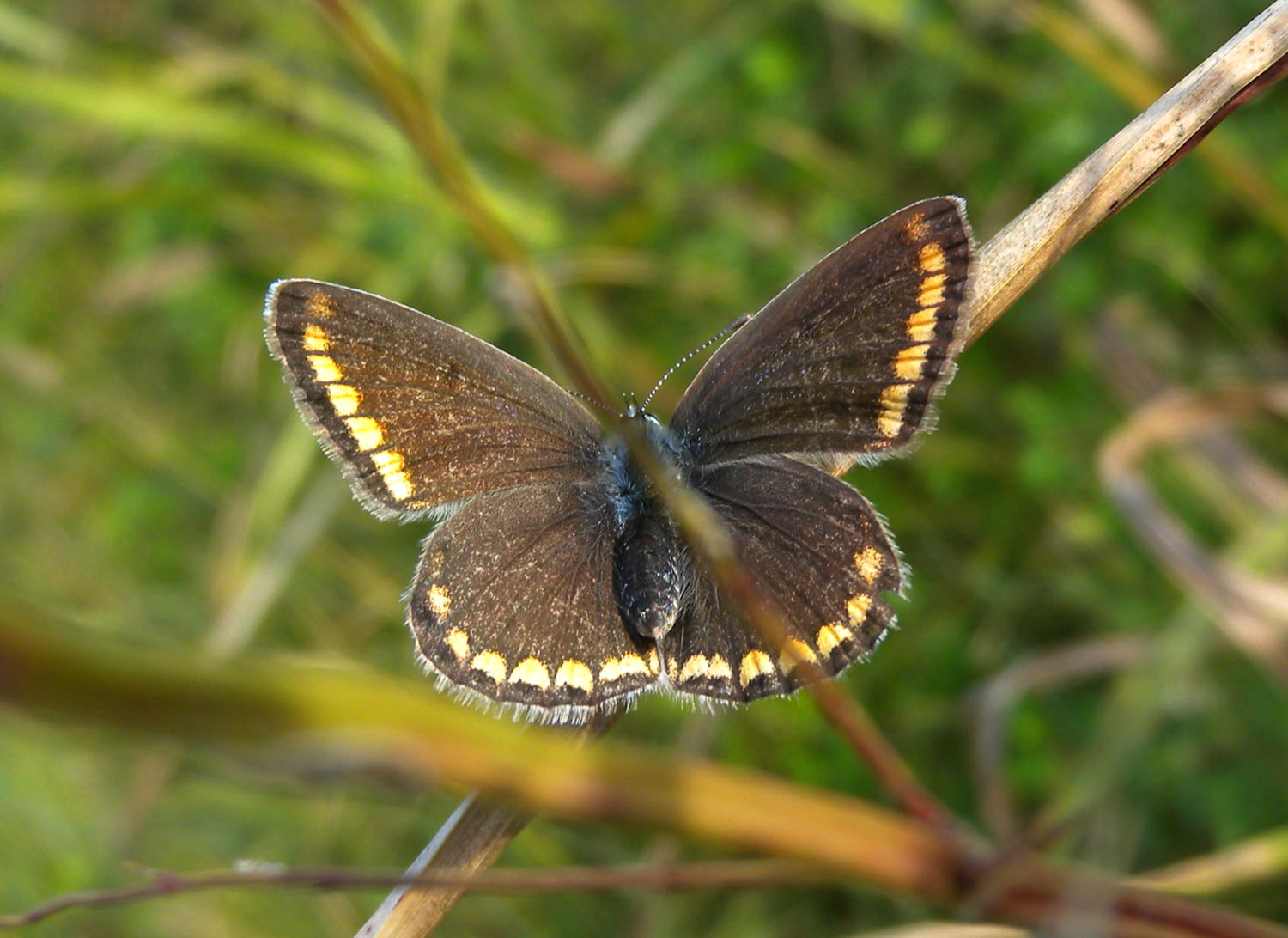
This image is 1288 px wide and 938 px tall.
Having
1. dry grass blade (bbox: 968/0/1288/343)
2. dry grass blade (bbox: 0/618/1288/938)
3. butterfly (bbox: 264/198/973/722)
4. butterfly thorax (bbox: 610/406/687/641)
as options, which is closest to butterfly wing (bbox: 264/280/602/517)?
butterfly (bbox: 264/198/973/722)

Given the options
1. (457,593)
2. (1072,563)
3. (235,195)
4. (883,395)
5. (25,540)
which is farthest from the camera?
(25,540)

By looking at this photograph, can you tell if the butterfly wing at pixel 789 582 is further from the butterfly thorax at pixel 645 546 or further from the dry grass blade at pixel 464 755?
the dry grass blade at pixel 464 755

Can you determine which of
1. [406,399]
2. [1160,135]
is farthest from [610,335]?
[1160,135]

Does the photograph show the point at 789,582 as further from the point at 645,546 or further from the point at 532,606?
the point at 532,606

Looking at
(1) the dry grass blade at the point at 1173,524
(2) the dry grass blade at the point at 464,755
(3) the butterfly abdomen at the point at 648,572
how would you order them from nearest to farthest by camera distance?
(2) the dry grass blade at the point at 464,755 < (3) the butterfly abdomen at the point at 648,572 < (1) the dry grass blade at the point at 1173,524

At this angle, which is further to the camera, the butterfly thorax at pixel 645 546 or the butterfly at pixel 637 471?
the butterfly thorax at pixel 645 546

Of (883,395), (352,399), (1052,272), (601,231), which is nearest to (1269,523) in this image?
(883,395)

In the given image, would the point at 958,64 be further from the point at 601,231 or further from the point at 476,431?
the point at 476,431

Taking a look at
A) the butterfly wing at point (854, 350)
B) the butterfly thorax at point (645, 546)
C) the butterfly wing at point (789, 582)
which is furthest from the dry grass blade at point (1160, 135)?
the butterfly thorax at point (645, 546)

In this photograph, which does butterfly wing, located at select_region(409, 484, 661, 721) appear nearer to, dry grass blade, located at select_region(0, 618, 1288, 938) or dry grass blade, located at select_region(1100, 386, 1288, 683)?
dry grass blade, located at select_region(0, 618, 1288, 938)
